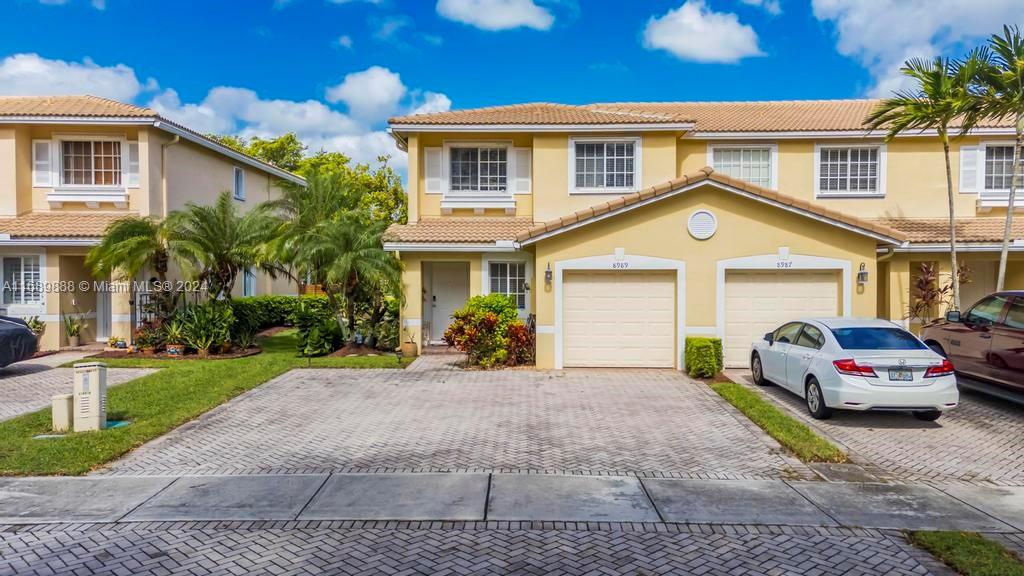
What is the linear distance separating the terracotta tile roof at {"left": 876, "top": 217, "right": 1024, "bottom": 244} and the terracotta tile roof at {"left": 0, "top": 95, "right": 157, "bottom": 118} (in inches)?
783

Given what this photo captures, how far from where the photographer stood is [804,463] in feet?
26.2

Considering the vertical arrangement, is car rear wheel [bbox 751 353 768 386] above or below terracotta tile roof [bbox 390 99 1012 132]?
below

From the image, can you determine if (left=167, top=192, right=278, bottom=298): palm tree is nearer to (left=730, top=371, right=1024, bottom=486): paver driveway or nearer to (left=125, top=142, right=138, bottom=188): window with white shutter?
(left=125, top=142, right=138, bottom=188): window with white shutter

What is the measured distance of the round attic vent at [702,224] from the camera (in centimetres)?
1418

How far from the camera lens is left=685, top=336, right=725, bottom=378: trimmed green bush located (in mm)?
13219

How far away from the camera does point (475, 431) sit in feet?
30.9

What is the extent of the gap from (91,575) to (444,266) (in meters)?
13.9

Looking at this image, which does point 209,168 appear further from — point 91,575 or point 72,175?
point 91,575

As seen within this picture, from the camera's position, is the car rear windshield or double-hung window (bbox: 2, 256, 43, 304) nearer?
the car rear windshield

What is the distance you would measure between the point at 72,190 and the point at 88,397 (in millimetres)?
12006

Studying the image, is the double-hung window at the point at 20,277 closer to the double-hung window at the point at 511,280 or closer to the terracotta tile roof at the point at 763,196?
the double-hung window at the point at 511,280

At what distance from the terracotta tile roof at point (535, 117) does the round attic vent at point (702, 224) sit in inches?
168

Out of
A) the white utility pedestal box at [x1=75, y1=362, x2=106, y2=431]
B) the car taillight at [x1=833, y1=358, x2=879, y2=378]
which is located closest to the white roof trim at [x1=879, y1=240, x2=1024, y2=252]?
the car taillight at [x1=833, y1=358, x2=879, y2=378]

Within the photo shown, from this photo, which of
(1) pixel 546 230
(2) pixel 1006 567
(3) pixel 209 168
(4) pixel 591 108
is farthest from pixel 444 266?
(2) pixel 1006 567
